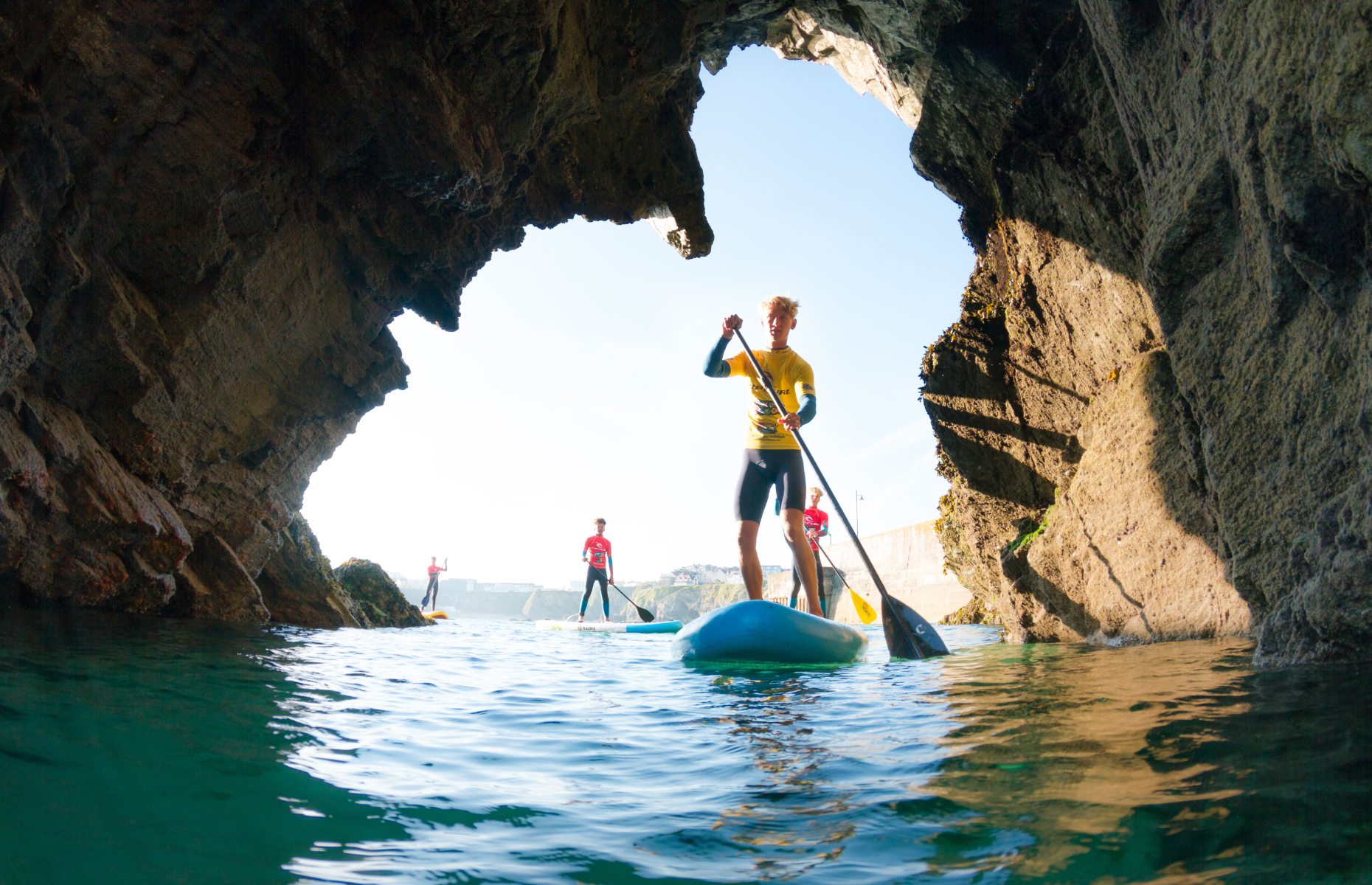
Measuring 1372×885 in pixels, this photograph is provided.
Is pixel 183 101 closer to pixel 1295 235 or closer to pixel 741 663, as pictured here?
pixel 741 663

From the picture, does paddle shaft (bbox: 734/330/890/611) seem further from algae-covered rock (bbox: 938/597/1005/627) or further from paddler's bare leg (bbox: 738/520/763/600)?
algae-covered rock (bbox: 938/597/1005/627)

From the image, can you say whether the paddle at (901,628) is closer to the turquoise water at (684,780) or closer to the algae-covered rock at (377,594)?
the turquoise water at (684,780)

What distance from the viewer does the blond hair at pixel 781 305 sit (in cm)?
616

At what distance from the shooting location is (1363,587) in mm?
2643

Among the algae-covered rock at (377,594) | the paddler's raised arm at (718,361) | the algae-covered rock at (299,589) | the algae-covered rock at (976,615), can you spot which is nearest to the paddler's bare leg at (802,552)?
the paddler's raised arm at (718,361)

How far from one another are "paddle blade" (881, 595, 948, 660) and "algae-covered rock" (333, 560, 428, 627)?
793 centimetres

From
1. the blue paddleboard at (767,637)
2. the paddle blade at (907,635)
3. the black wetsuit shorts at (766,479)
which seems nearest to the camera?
the blue paddleboard at (767,637)

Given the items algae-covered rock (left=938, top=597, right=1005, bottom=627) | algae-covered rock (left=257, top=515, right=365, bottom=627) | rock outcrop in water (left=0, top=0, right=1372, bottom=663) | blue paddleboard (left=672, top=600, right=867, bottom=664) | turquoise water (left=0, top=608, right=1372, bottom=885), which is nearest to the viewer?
turquoise water (left=0, top=608, right=1372, bottom=885)

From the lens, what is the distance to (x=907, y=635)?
5562mm

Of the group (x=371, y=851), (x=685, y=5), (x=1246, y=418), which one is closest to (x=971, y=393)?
(x=1246, y=418)

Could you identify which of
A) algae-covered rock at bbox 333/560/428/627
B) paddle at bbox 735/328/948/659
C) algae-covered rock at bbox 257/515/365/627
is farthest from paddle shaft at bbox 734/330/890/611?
algae-covered rock at bbox 333/560/428/627

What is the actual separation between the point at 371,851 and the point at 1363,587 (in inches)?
124

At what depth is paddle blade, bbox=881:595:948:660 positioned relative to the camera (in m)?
5.52

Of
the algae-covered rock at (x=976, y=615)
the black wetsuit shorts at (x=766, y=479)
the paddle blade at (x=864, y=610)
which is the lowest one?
the algae-covered rock at (x=976, y=615)
